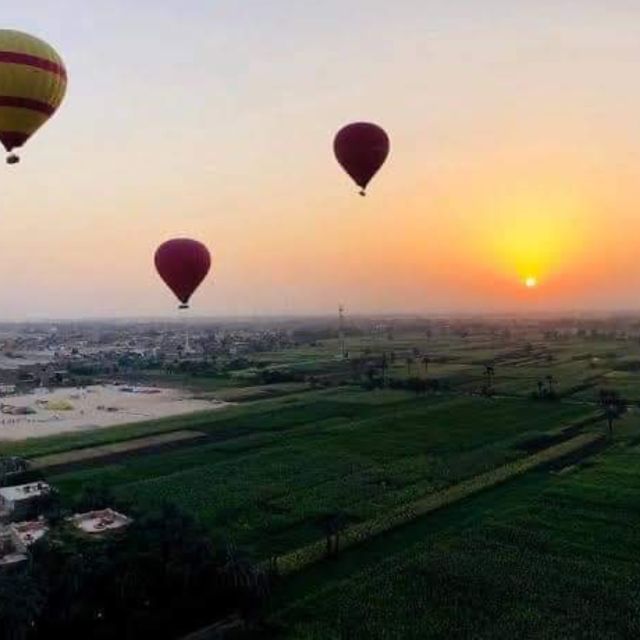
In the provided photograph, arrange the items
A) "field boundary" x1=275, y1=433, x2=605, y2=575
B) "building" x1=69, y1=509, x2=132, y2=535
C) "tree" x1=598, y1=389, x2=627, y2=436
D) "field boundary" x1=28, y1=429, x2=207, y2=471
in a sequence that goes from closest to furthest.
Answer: "field boundary" x1=275, y1=433, x2=605, y2=575 → "building" x1=69, y1=509, x2=132, y2=535 → "field boundary" x1=28, y1=429, x2=207, y2=471 → "tree" x1=598, y1=389, x2=627, y2=436

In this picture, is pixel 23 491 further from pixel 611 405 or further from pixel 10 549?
pixel 611 405

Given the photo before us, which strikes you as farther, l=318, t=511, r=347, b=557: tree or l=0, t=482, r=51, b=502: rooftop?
l=0, t=482, r=51, b=502: rooftop

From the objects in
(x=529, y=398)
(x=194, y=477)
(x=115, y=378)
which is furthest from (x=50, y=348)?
(x=194, y=477)

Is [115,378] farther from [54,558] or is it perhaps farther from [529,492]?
[54,558]

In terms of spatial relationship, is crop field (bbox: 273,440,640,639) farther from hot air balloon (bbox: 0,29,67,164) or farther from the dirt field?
the dirt field

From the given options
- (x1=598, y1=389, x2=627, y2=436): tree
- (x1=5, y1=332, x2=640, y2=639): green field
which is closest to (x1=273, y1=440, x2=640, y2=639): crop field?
(x1=5, y1=332, x2=640, y2=639): green field

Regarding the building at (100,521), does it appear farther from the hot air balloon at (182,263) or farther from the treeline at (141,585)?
the hot air balloon at (182,263)

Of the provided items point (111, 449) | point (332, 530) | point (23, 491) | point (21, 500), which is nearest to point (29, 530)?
point (21, 500)
